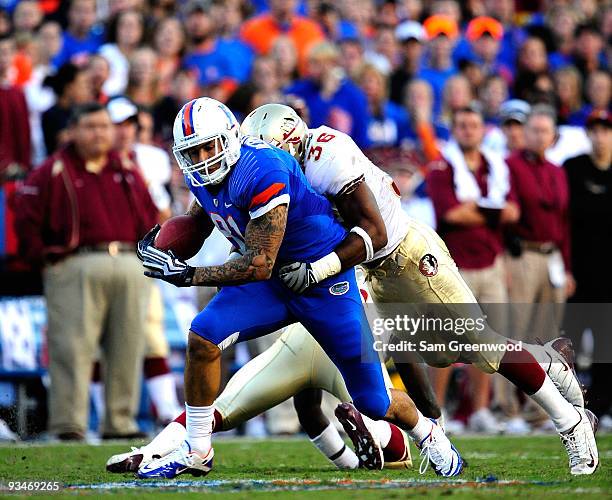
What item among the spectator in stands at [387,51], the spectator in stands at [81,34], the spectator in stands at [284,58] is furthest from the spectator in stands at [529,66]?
the spectator in stands at [81,34]

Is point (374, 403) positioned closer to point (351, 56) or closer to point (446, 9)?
point (351, 56)

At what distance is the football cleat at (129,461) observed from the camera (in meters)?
6.38

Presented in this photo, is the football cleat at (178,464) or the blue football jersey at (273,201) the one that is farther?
the football cleat at (178,464)

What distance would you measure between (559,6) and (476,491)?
393 inches

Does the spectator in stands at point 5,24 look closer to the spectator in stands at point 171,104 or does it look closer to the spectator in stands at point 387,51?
the spectator in stands at point 171,104

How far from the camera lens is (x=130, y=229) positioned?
9211 millimetres

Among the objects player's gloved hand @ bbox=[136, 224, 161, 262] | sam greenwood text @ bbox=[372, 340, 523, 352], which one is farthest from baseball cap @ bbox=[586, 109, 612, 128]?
player's gloved hand @ bbox=[136, 224, 161, 262]

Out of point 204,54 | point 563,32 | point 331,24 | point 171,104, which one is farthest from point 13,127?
point 563,32

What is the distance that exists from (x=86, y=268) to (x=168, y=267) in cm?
333

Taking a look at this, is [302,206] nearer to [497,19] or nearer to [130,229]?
[130,229]

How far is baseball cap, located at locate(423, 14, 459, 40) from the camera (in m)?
13.8

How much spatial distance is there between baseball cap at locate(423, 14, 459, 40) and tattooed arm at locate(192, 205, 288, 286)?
822 centimetres

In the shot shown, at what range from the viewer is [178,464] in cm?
613

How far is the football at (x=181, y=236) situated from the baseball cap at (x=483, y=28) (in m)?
8.04
